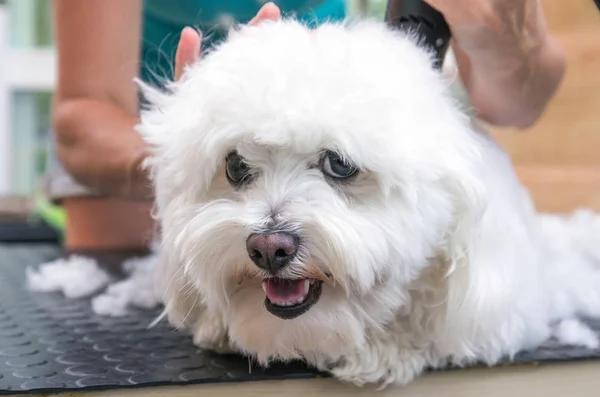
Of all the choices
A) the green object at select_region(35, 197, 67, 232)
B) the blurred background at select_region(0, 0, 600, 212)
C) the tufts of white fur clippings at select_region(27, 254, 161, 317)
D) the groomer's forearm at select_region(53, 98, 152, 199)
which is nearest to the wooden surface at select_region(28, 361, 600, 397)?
the tufts of white fur clippings at select_region(27, 254, 161, 317)

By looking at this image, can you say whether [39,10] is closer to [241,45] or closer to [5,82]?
[5,82]

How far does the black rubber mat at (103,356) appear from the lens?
71 centimetres

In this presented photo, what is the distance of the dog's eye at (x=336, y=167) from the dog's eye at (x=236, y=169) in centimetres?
8

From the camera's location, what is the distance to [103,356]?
31.7 inches

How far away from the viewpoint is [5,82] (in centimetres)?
340

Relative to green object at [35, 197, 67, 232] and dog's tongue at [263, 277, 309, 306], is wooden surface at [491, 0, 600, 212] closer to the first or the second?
dog's tongue at [263, 277, 309, 306]

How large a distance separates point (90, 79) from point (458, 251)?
88cm

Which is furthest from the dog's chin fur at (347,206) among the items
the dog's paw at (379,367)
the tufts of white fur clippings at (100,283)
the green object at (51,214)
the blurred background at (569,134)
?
the green object at (51,214)

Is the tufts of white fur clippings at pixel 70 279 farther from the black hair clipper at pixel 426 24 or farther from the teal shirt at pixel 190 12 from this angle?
the black hair clipper at pixel 426 24

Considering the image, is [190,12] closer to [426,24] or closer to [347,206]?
[426,24]

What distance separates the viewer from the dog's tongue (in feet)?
2.27

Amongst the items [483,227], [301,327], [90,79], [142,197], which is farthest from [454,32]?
[90,79]

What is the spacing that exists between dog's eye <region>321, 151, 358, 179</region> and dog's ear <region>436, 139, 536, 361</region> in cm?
10

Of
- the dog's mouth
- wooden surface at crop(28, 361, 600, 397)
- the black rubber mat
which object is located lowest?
wooden surface at crop(28, 361, 600, 397)
